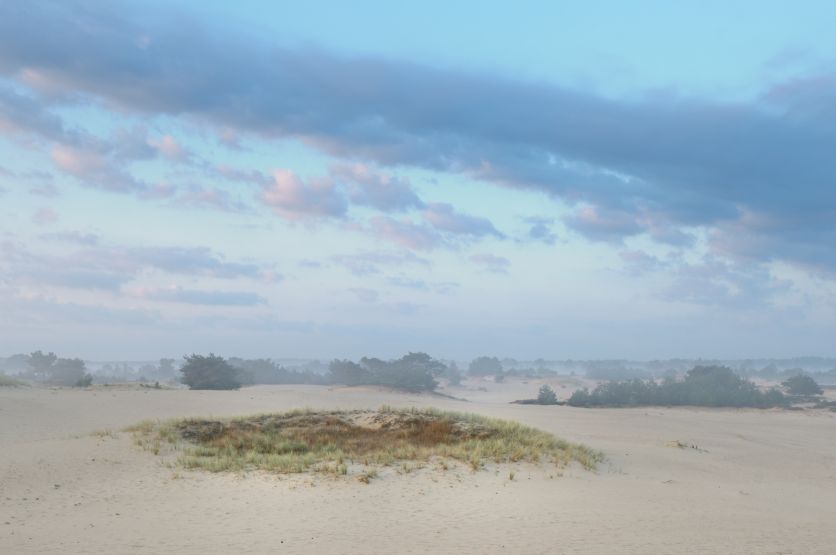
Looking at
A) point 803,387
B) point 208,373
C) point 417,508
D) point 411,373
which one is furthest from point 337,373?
point 417,508

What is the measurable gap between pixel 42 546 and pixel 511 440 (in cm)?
1176

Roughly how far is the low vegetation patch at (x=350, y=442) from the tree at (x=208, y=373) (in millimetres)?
36484

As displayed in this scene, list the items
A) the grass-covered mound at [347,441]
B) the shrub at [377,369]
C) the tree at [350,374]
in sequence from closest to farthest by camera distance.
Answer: the grass-covered mound at [347,441] < the shrub at [377,369] < the tree at [350,374]

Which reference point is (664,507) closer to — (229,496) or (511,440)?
(511,440)

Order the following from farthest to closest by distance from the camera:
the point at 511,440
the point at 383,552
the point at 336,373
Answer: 1. the point at 336,373
2. the point at 511,440
3. the point at 383,552

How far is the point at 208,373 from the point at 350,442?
42.7 meters

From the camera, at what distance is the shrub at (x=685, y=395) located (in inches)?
1850

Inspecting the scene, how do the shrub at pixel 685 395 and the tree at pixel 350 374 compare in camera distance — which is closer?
the shrub at pixel 685 395

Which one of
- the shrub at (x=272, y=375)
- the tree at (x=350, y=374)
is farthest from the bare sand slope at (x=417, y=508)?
the shrub at (x=272, y=375)

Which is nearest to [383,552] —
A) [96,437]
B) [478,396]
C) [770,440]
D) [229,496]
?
[229,496]

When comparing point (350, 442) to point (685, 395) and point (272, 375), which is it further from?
point (272, 375)

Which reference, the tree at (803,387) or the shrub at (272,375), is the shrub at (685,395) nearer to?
the tree at (803,387)

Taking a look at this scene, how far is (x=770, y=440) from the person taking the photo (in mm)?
26922

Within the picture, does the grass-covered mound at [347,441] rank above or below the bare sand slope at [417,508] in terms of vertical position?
above
